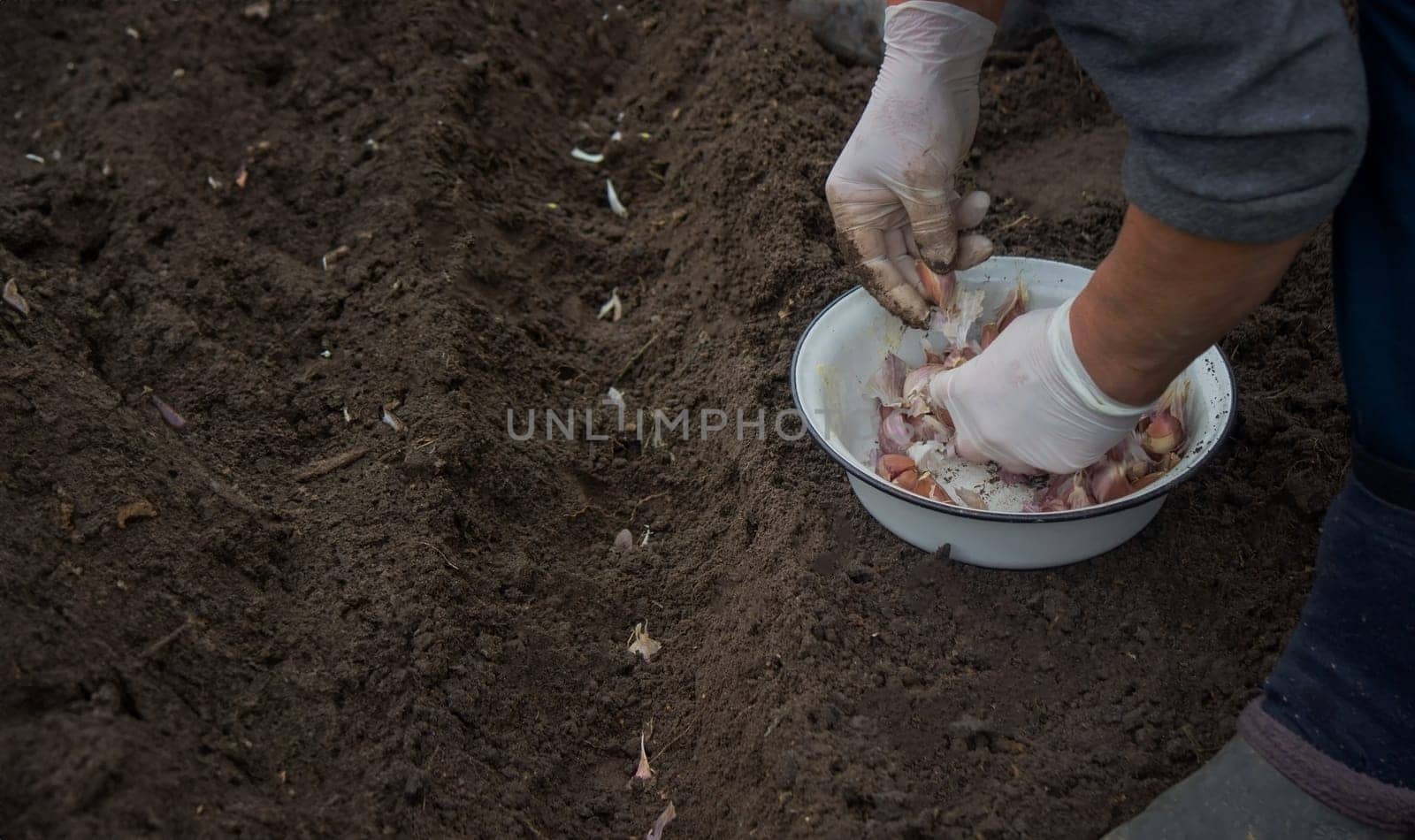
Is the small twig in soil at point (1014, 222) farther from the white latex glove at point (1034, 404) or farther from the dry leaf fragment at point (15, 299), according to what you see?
the dry leaf fragment at point (15, 299)

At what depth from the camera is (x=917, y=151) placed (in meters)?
1.97

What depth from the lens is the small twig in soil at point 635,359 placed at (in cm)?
262

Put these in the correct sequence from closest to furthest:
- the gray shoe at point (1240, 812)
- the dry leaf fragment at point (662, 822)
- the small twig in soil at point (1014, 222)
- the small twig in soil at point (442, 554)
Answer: the gray shoe at point (1240, 812) → the dry leaf fragment at point (662, 822) → the small twig in soil at point (442, 554) → the small twig in soil at point (1014, 222)

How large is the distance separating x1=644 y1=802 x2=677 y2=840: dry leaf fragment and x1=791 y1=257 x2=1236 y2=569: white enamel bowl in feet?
2.11

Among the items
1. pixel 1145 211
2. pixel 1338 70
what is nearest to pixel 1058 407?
pixel 1145 211

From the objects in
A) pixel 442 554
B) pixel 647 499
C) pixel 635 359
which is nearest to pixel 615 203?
pixel 635 359

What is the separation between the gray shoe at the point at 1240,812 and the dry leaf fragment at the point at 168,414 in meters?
1.90

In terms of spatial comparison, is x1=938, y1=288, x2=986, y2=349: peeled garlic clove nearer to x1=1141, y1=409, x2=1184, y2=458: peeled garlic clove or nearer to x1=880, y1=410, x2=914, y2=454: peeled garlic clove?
x1=880, y1=410, x2=914, y2=454: peeled garlic clove

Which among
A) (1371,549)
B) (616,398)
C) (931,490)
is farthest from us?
(616,398)

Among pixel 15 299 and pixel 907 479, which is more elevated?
pixel 15 299

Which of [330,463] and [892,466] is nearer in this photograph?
[892,466]

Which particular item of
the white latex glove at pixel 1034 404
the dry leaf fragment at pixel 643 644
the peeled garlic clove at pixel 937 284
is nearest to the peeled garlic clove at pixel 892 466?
the white latex glove at pixel 1034 404

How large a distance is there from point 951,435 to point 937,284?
297mm

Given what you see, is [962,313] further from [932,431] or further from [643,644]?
[643,644]
